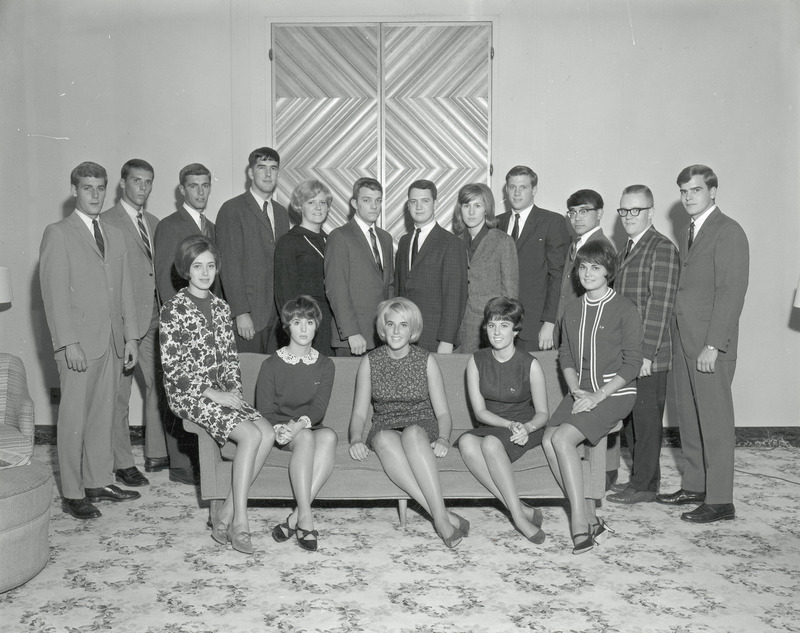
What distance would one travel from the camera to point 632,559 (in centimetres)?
356

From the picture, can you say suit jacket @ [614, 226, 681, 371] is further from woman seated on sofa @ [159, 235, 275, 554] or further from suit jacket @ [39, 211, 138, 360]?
suit jacket @ [39, 211, 138, 360]

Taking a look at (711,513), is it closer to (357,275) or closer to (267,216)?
(357,275)

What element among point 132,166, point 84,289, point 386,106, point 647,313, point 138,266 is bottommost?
point 647,313

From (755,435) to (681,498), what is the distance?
6.33 feet

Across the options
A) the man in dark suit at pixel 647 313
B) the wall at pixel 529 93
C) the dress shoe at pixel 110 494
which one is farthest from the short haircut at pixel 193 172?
the man in dark suit at pixel 647 313

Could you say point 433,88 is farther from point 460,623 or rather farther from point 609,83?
point 460,623

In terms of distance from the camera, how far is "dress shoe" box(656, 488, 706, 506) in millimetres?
4391

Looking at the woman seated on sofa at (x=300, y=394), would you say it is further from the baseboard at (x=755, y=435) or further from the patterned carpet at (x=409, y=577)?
the baseboard at (x=755, y=435)

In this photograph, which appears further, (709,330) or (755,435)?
(755,435)

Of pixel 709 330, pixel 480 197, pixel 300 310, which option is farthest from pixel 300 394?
pixel 709 330

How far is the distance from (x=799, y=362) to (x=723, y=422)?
2175mm

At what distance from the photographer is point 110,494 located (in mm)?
4441

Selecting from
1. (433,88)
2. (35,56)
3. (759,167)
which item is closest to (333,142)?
(433,88)

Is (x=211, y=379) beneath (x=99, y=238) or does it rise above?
beneath
